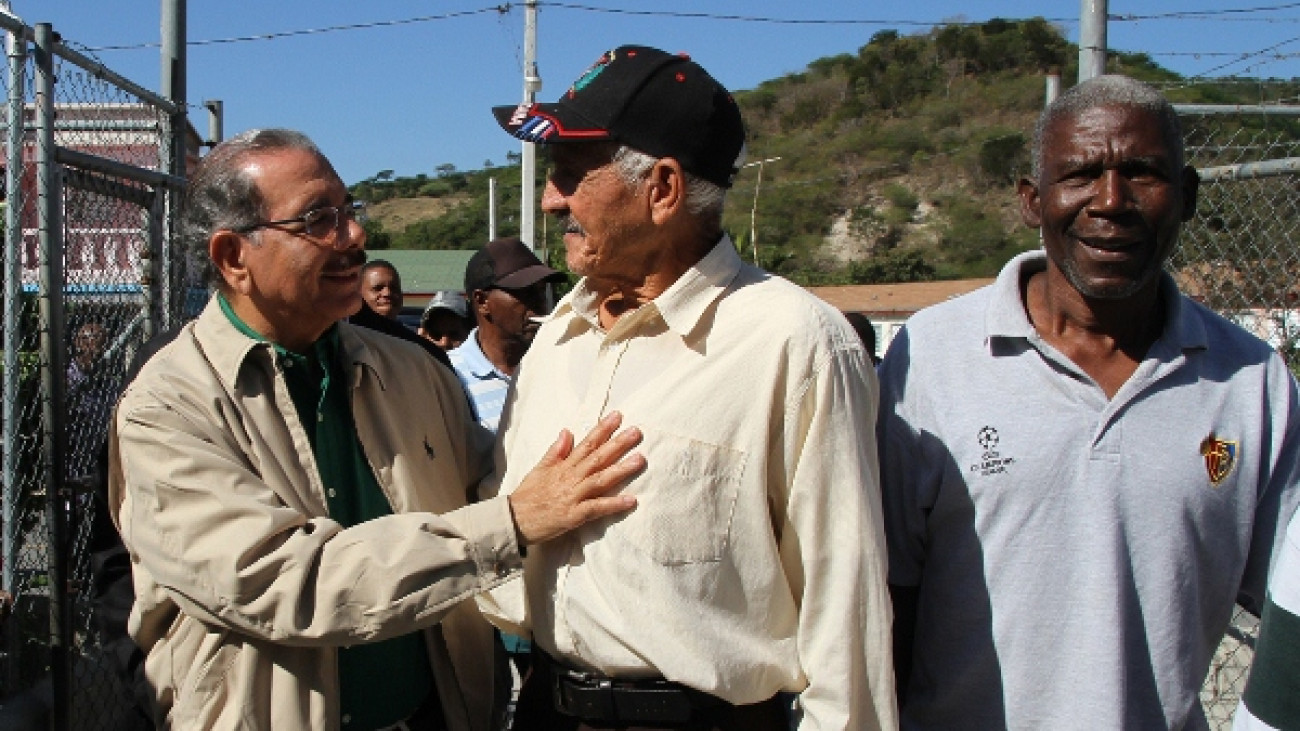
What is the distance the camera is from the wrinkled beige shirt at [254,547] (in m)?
2.04

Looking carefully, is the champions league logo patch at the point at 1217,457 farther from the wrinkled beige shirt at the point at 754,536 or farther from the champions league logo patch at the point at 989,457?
the wrinkled beige shirt at the point at 754,536

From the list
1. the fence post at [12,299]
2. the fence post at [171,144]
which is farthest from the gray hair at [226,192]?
the fence post at [171,144]

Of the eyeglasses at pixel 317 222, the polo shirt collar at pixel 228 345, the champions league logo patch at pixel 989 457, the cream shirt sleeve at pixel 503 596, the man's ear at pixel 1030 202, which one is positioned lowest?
the cream shirt sleeve at pixel 503 596

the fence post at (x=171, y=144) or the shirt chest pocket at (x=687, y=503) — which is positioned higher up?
the fence post at (x=171, y=144)

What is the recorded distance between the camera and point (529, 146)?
52.0 ft

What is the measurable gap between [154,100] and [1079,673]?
3.81 metres

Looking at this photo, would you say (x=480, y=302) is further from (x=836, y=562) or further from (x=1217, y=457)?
(x=1217, y=457)

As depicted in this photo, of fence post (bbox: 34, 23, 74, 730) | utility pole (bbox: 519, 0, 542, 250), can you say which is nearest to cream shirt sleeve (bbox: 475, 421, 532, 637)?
fence post (bbox: 34, 23, 74, 730)

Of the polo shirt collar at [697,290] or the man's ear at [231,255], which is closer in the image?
the polo shirt collar at [697,290]

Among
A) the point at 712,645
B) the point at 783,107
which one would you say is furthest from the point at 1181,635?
the point at 783,107

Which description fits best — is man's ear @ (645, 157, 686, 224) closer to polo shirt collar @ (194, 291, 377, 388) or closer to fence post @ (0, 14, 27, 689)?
polo shirt collar @ (194, 291, 377, 388)

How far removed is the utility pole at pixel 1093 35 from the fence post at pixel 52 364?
10.8 feet

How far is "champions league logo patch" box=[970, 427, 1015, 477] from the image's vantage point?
85.8 inches

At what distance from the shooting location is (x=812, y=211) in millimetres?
67375
